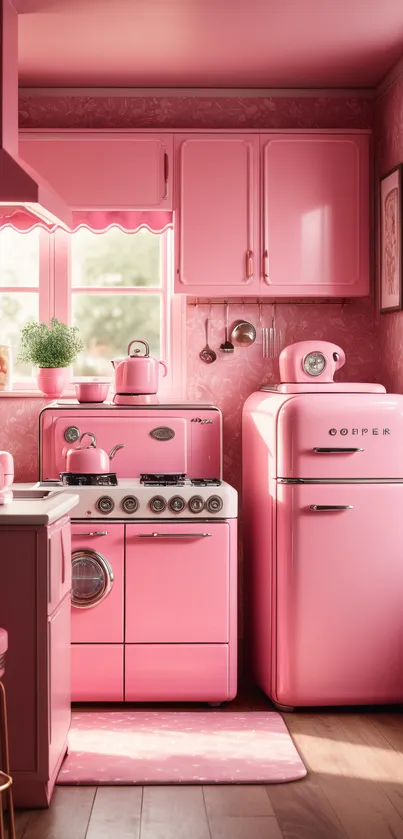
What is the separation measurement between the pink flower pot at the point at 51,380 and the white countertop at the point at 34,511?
4.04ft

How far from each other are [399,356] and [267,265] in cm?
73

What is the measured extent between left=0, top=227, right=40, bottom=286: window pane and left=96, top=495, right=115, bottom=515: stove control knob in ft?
4.32

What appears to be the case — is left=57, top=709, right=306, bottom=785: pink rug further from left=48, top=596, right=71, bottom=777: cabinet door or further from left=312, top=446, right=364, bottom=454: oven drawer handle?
left=312, top=446, right=364, bottom=454: oven drawer handle

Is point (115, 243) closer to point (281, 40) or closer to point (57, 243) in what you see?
point (57, 243)

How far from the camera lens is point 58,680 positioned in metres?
2.67

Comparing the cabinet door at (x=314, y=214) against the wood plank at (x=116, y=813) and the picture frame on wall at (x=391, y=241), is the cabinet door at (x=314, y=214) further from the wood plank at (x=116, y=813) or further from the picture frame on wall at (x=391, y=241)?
the wood plank at (x=116, y=813)

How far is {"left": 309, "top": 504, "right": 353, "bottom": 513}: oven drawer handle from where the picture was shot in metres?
3.35

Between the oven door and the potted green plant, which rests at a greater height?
the potted green plant

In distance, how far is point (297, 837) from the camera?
7.81 feet

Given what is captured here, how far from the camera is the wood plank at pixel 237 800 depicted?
8.36 feet

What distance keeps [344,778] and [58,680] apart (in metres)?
0.98

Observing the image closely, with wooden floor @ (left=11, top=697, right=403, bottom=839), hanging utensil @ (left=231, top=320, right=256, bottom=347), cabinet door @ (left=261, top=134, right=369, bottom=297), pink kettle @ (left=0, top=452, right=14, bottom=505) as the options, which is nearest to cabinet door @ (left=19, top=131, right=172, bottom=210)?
cabinet door @ (left=261, top=134, right=369, bottom=297)

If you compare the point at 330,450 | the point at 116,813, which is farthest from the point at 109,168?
the point at 116,813

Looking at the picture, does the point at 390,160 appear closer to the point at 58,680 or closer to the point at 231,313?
the point at 231,313
